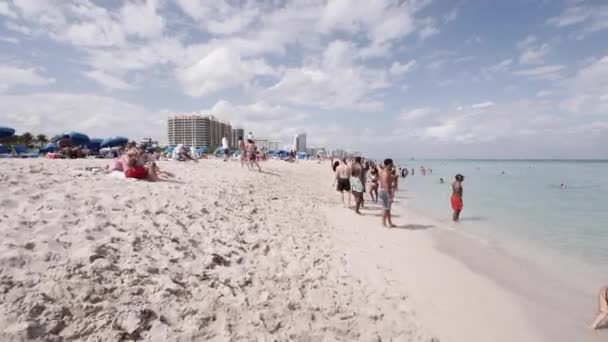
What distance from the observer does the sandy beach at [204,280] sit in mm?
2527

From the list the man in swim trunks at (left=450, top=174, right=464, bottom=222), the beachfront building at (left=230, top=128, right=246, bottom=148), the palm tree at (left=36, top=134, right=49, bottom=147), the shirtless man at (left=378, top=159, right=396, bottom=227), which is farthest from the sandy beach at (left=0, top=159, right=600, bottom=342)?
the beachfront building at (left=230, top=128, right=246, bottom=148)

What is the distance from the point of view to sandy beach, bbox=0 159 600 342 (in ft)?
8.29

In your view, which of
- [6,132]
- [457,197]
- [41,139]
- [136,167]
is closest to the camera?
[136,167]

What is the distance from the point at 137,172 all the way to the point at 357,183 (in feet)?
20.4

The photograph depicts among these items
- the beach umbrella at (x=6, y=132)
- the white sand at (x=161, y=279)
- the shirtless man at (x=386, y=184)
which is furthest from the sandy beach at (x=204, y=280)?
the beach umbrella at (x=6, y=132)

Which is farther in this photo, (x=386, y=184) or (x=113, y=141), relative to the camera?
(x=113, y=141)

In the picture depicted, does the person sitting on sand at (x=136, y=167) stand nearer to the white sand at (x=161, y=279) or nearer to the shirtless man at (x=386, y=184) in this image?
the white sand at (x=161, y=279)

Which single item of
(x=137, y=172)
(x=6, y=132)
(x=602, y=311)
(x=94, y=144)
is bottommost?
(x=602, y=311)

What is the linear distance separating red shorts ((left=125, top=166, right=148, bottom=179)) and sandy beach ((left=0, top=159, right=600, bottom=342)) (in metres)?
1.23

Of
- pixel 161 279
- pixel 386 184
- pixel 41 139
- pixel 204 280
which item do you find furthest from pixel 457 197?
pixel 41 139

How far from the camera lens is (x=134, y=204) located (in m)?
4.91

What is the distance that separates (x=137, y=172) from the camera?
728cm

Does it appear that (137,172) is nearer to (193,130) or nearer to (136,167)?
(136,167)

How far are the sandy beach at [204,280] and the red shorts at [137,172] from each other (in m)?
1.23
